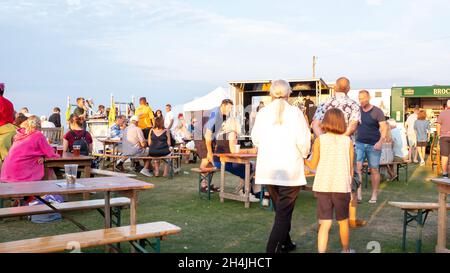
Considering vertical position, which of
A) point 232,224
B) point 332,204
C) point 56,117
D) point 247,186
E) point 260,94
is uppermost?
point 260,94

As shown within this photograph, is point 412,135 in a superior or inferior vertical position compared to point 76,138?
inferior

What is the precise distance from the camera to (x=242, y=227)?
5.36 metres

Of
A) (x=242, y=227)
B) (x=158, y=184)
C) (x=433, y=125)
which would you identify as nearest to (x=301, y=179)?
(x=242, y=227)

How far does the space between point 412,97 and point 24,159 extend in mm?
17502

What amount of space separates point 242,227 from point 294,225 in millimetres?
643

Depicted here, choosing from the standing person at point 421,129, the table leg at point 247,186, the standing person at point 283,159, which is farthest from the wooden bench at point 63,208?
the standing person at point 421,129

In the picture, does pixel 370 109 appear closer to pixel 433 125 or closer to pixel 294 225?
pixel 294 225

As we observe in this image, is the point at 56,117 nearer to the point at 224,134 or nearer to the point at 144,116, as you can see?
the point at 144,116

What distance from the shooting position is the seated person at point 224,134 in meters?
7.15

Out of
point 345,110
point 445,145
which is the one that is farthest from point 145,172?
→ point 445,145

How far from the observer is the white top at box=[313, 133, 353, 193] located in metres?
3.80

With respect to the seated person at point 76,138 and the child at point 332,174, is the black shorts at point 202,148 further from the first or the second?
the child at point 332,174

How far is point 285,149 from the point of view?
3873 millimetres
